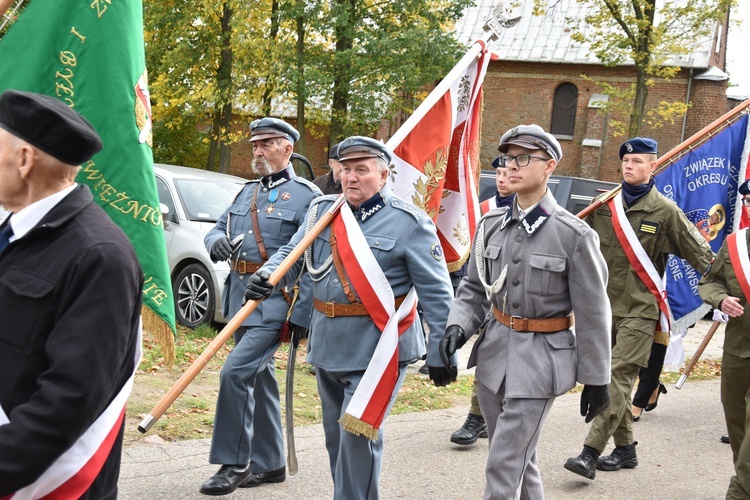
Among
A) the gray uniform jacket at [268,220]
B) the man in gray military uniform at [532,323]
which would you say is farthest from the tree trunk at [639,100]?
the man in gray military uniform at [532,323]

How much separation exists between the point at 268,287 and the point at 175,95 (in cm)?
1945

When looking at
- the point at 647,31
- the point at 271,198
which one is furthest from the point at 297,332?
the point at 647,31

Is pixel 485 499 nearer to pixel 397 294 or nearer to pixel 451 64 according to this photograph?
pixel 397 294

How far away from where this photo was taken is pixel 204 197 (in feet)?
35.5

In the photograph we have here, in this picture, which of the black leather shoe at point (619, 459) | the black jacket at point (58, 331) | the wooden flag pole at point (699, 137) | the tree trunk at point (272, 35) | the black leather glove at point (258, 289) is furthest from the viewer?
the tree trunk at point (272, 35)

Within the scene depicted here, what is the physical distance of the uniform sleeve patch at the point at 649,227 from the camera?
6629mm

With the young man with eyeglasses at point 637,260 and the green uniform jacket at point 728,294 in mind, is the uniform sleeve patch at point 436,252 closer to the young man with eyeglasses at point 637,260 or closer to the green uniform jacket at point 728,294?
the green uniform jacket at point 728,294

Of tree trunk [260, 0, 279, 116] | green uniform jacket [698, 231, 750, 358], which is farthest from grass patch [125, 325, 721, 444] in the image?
tree trunk [260, 0, 279, 116]

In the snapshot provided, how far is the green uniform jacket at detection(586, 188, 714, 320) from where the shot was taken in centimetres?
659

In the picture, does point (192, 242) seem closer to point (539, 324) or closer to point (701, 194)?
point (701, 194)

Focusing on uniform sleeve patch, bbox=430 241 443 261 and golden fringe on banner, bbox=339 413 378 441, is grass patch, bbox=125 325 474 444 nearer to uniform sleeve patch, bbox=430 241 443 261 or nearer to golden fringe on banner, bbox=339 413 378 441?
golden fringe on banner, bbox=339 413 378 441

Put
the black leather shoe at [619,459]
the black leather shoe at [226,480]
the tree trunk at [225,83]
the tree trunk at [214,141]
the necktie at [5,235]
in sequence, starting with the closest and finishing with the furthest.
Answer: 1. the necktie at [5,235]
2. the black leather shoe at [226,480]
3. the black leather shoe at [619,459]
4. the tree trunk at [225,83]
5. the tree trunk at [214,141]

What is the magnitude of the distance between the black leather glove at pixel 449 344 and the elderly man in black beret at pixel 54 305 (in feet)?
6.80

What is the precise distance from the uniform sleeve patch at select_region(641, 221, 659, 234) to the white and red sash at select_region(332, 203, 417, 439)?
9.04 feet
